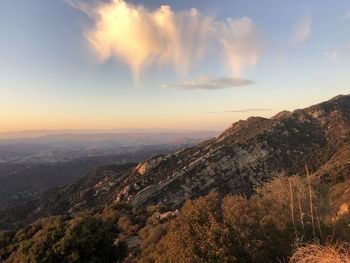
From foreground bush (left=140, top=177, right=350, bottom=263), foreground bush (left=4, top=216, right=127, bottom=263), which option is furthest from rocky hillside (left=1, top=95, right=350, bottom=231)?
foreground bush (left=140, top=177, right=350, bottom=263)

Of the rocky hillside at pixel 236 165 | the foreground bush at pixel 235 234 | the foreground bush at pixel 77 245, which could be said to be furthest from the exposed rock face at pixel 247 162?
the foreground bush at pixel 235 234

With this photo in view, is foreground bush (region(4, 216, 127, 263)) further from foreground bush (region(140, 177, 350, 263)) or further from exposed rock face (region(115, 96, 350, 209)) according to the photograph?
exposed rock face (region(115, 96, 350, 209))

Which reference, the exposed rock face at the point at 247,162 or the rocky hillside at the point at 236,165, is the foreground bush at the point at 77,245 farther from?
Result: the exposed rock face at the point at 247,162

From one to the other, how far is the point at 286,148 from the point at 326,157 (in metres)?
11.2

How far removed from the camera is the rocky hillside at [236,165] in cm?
8219

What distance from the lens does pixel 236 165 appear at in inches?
3679

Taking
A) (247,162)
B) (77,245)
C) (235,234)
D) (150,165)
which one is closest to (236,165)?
(247,162)

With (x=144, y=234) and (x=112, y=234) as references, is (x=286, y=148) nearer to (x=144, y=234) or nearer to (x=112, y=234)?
(x=144, y=234)

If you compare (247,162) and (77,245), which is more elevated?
(77,245)

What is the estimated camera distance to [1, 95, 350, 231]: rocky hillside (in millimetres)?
82188

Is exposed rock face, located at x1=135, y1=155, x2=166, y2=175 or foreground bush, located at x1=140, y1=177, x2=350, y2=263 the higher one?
foreground bush, located at x1=140, y1=177, x2=350, y2=263

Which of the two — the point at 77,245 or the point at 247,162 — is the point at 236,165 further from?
the point at 77,245

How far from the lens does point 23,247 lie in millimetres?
23781

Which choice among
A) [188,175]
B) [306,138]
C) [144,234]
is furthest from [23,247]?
[306,138]
